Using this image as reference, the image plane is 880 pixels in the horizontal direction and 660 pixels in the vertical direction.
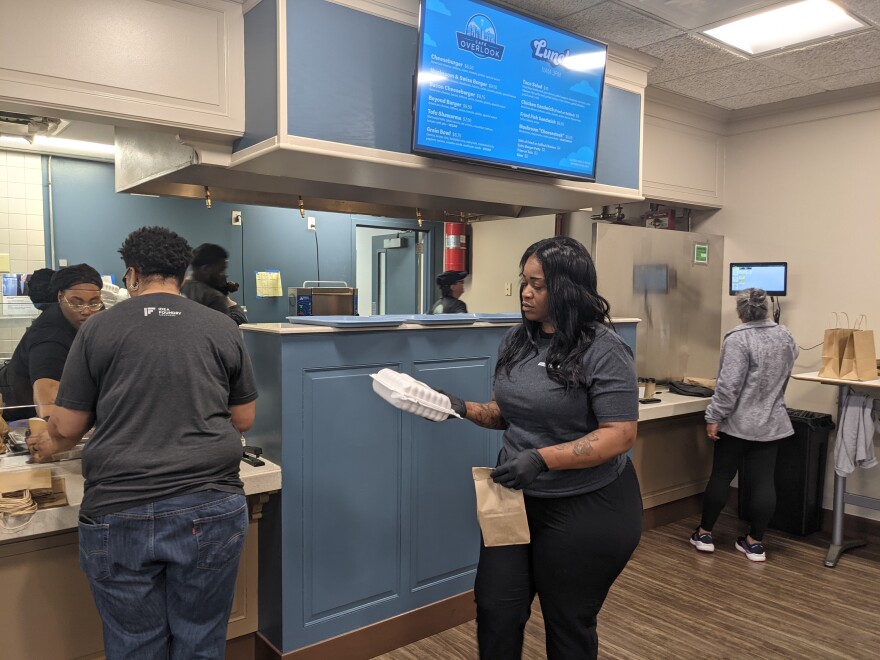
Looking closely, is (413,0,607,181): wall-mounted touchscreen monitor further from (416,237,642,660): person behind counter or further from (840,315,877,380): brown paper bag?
(840,315,877,380): brown paper bag

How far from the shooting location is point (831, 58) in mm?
3393

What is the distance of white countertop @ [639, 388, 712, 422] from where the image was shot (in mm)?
3682

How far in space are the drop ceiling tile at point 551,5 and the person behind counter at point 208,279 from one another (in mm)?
1772

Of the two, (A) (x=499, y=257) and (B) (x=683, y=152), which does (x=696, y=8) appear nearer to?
(B) (x=683, y=152)

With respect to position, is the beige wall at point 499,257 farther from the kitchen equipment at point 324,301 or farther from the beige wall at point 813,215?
the beige wall at point 813,215

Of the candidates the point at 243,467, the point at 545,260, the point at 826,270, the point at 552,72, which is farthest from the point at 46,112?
the point at 826,270

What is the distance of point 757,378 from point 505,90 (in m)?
2.12

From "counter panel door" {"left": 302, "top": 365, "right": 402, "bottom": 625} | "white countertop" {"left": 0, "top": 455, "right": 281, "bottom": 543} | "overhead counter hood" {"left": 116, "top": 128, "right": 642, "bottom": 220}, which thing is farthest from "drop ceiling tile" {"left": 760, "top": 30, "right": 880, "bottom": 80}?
"white countertop" {"left": 0, "top": 455, "right": 281, "bottom": 543}

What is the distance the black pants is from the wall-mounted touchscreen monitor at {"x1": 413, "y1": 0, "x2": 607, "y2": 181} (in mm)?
1383

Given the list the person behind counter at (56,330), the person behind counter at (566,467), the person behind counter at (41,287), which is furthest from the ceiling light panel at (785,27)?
the person behind counter at (41,287)

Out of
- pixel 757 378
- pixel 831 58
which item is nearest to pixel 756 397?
pixel 757 378

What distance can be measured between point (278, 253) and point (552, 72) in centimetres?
305

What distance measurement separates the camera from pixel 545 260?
5.56 feet

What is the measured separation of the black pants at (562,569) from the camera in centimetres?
165
